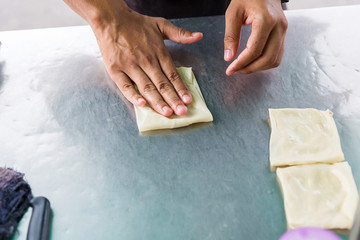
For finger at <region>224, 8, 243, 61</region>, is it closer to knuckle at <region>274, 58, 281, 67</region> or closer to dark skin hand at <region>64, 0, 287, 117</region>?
dark skin hand at <region>64, 0, 287, 117</region>

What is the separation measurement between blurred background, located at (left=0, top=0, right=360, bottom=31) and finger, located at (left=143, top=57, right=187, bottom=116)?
1770mm

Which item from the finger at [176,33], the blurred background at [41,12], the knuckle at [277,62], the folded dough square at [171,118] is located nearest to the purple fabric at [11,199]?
the folded dough square at [171,118]

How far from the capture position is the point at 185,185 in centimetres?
103

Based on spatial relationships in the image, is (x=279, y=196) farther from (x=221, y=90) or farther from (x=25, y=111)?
(x=25, y=111)

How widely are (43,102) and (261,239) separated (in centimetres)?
81

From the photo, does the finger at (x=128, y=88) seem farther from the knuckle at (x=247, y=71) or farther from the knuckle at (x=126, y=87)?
the knuckle at (x=247, y=71)

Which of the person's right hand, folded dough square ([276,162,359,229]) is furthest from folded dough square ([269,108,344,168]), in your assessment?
the person's right hand

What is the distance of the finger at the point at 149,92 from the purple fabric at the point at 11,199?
438 mm

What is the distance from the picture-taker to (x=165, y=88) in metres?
1.21

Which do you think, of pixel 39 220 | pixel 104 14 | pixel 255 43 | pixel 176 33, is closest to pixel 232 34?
pixel 255 43

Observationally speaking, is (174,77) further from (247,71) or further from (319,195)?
(319,195)

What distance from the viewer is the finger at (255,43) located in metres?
1.22

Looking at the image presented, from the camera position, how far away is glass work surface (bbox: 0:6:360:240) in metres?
0.96

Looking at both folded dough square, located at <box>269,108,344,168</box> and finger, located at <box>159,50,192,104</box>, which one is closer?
folded dough square, located at <box>269,108,344,168</box>
